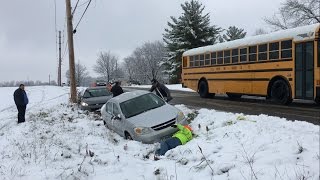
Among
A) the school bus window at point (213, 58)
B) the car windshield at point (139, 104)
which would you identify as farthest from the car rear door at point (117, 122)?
the school bus window at point (213, 58)

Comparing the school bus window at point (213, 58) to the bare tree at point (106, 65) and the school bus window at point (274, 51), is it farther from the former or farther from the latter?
the bare tree at point (106, 65)

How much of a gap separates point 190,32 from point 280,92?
1432 inches

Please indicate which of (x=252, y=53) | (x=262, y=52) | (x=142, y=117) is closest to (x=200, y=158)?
(x=142, y=117)

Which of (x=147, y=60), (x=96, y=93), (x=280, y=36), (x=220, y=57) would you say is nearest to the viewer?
(x=280, y=36)

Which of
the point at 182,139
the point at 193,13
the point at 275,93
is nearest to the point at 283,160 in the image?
the point at 182,139

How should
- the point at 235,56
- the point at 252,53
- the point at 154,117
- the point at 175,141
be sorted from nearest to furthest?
1. the point at 175,141
2. the point at 154,117
3. the point at 252,53
4. the point at 235,56

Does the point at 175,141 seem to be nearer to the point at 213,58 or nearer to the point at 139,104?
the point at 139,104

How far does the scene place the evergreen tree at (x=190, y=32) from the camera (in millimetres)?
55344

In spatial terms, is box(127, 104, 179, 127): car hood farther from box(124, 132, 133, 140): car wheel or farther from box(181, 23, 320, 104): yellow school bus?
box(181, 23, 320, 104): yellow school bus

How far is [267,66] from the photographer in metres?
19.7

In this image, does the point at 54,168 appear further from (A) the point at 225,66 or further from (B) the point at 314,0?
(B) the point at 314,0

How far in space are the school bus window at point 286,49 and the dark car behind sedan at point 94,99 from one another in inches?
363

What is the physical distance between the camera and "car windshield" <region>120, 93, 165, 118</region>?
13377 millimetres

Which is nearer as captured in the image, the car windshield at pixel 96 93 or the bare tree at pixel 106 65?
the car windshield at pixel 96 93
